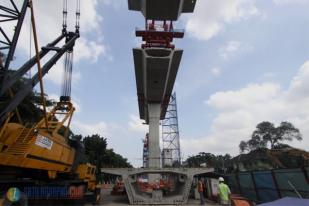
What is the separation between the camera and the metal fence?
15.8m

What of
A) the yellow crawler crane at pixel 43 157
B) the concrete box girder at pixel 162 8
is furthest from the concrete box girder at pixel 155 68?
the yellow crawler crane at pixel 43 157

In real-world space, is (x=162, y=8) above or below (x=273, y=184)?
above

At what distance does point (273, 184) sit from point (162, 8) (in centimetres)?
2254

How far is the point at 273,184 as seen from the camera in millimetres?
18641

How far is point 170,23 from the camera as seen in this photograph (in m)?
40.8

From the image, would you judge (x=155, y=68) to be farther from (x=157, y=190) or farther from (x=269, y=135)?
(x=269, y=135)

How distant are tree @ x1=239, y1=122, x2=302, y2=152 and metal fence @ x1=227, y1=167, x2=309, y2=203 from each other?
83.7 m

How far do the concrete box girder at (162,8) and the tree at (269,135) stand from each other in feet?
245

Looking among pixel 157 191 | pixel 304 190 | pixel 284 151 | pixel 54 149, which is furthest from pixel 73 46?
pixel 284 151

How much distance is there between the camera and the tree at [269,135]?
104 m

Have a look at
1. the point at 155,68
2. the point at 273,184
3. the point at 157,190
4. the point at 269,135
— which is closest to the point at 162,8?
the point at 155,68

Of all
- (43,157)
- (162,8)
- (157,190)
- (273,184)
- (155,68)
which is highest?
(162,8)

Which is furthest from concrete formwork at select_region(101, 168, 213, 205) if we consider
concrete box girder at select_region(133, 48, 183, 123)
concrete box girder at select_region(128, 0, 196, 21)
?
concrete box girder at select_region(128, 0, 196, 21)

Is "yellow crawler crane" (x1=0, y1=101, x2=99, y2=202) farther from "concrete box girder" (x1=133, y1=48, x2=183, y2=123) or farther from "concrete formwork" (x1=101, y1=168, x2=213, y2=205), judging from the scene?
"concrete box girder" (x1=133, y1=48, x2=183, y2=123)
